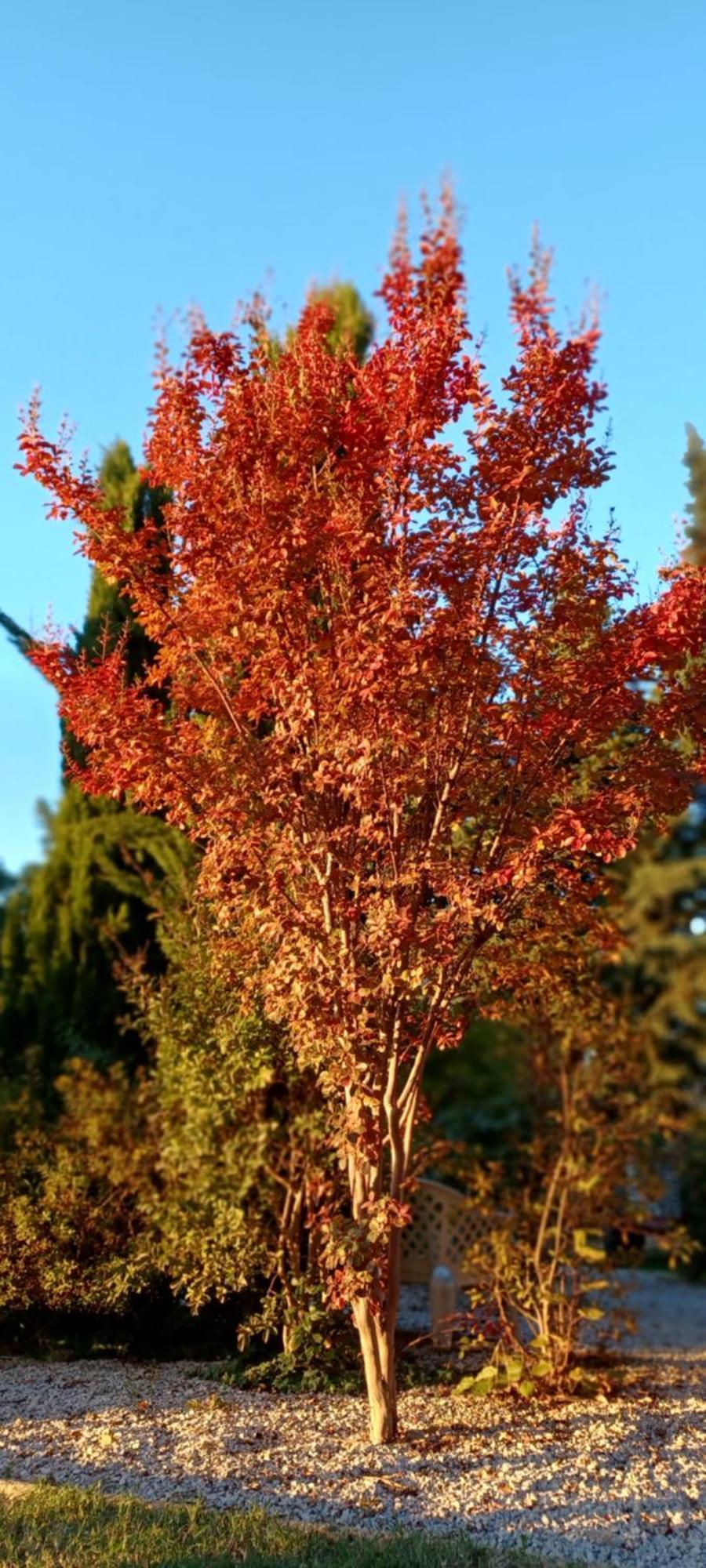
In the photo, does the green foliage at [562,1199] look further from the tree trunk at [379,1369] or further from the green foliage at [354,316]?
the green foliage at [354,316]

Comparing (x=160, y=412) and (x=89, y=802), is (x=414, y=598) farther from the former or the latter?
(x=89, y=802)

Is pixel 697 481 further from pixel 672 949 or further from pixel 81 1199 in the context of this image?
pixel 672 949

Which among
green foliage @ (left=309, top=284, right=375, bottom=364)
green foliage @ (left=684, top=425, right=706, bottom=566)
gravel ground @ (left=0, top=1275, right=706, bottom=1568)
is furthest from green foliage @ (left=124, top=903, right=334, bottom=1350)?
green foliage @ (left=309, top=284, right=375, bottom=364)

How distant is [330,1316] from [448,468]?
4601 millimetres

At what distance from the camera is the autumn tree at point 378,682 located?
5.41 m

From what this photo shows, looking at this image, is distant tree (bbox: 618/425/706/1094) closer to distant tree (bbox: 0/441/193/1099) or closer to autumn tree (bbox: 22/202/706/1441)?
distant tree (bbox: 0/441/193/1099)

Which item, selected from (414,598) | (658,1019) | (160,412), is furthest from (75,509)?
(658,1019)

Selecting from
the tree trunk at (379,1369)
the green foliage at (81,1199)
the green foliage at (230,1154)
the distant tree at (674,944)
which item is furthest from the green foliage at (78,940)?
the distant tree at (674,944)

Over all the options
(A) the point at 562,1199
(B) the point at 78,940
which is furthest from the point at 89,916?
(A) the point at 562,1199

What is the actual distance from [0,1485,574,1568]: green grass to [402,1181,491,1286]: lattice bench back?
15.4 feet

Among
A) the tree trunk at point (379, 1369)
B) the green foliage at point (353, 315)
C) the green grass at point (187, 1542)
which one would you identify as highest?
the green foliage at point (353, 315)

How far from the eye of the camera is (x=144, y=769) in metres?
5.75

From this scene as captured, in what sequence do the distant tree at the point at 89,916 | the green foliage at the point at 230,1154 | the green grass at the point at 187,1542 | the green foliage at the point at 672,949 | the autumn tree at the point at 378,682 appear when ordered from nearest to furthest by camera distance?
1. the green grass at the point at 187,1542
2. the autumn tree at the point at 378,682
3. the green foliage at the point at 230,1154
4. the distant tree at the point at 89,916
5. the green foliage at the point at 672,949

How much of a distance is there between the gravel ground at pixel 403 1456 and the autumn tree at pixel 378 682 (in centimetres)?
48
